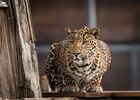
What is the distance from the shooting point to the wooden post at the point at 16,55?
4203mm

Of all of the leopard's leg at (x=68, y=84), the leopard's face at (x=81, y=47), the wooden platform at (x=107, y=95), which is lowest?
the wooden platform at (x=107, y=95)

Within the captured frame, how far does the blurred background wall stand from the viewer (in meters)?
7.15

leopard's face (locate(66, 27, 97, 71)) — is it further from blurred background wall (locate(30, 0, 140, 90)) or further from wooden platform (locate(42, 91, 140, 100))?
blurred background wall (locate(30, 0, 140, 90))

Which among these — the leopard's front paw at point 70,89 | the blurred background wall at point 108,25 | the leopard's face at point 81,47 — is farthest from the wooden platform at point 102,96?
the blurred background wall at point 108,25

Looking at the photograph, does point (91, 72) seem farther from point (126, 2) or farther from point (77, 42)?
point (126, 2)

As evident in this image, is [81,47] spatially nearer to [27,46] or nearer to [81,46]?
[81,46]

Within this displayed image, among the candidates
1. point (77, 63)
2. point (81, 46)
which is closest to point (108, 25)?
point (81, 46)

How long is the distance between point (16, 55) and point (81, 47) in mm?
902

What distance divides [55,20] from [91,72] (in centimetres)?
215

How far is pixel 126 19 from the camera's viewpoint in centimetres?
720

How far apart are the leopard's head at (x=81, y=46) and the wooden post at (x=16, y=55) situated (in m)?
0.72

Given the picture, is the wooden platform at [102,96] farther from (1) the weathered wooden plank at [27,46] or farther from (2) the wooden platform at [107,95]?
(1) the weathered wooden plank at [27,46]

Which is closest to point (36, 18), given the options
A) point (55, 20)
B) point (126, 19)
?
point (55, 20)

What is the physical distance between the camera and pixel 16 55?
4.24 m
